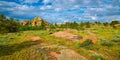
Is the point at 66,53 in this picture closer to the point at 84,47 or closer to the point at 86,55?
the point at 86,55

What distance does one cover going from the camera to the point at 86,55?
1115 inches

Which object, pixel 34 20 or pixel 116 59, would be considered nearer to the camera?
pixel 116 59

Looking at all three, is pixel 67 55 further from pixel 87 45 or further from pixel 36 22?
pixel 36 22

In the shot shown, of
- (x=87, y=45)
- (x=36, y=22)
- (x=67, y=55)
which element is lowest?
(x=67, y=55)

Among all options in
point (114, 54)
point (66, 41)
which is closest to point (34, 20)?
point (66, 41)

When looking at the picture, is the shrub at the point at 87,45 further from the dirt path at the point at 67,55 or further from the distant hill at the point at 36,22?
the distant hill at the point at 36,22

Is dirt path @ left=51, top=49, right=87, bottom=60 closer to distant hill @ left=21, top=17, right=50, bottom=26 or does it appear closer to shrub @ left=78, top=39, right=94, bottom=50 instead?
shrub @ left=78, top=39, right=94, bottom=50

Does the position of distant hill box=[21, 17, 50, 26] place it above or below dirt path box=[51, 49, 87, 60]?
above

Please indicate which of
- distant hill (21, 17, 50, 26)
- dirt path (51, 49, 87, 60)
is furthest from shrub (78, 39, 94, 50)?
distant hill (21, 17, 50, 26)

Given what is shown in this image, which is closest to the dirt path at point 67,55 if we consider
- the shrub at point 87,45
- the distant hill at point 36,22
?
the shrub at point 87,45

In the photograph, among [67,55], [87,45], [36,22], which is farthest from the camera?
[36,22]

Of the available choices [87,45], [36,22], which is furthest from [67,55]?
[36,22]

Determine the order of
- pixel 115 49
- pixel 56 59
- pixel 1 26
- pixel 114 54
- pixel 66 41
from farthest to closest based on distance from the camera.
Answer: pixel 66 41 < pixel 115 49 < pixel 114 54 < pixel 1 26 < pixel 56 59

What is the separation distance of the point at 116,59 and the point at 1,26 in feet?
57.3
